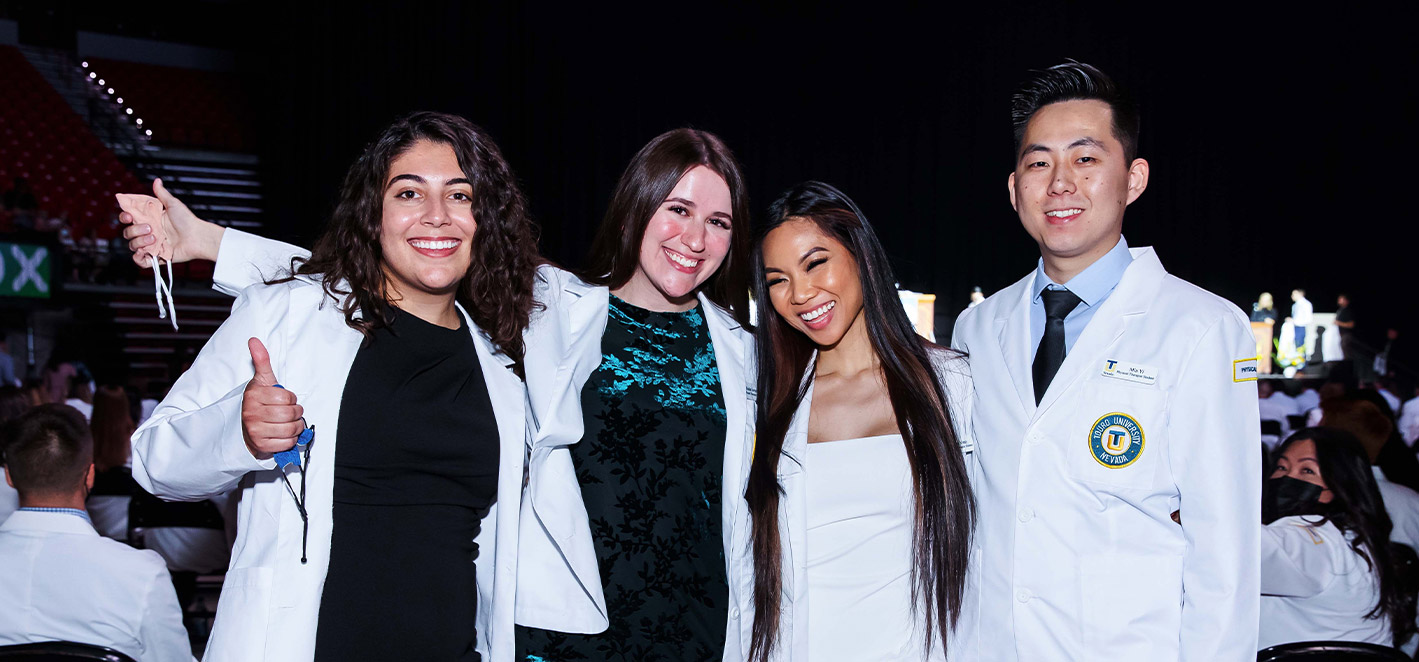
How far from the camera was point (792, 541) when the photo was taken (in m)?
2.02

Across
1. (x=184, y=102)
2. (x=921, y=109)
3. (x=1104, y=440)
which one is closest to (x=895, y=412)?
(x=1104, y=440)

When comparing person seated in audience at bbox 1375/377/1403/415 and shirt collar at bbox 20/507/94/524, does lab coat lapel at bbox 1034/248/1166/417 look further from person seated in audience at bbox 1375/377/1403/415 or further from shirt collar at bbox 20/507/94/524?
person seated in audience at bbox 1375/377/1403/415

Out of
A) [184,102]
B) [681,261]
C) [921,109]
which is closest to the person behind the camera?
[681,261]

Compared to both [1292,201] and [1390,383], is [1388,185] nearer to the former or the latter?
[1292,201]

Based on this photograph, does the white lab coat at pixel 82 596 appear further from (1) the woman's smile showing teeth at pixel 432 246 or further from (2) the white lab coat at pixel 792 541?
(2) the white lab coat at pixel 792 541

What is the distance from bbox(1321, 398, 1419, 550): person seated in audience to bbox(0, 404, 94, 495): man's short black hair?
3.90m

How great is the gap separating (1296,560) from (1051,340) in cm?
139

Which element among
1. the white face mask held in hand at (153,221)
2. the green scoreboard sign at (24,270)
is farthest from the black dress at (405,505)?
the green scoreboard sign at (24,270)

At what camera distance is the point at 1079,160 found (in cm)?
186

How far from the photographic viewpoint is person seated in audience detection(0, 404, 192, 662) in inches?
97.9

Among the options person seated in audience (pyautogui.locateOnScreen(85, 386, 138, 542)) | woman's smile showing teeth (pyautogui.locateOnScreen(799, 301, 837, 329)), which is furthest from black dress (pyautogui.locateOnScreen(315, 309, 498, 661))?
person seated in audience (pyautogui.locateOnScreen(85, 386, 138, 542))

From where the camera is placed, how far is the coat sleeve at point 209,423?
1538mm

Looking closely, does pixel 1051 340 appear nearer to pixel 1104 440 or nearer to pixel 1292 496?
pixel 1104 440

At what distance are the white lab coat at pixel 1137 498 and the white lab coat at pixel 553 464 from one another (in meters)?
0.60
